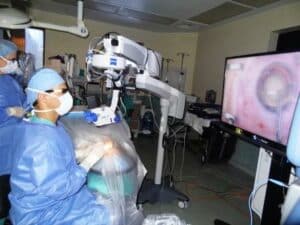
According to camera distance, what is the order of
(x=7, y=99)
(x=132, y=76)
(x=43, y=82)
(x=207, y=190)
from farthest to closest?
(x=207, y=190), (x=7, y=99), (x=132, y=76), (x=43, y=82)

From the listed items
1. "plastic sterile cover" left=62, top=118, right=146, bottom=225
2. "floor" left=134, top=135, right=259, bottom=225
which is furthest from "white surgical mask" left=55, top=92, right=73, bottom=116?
"floor" left=134, top=135, right=259, bottom=225

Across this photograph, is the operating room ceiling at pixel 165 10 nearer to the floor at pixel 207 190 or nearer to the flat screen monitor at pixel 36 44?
the flat screen monitor at pixel 36 44

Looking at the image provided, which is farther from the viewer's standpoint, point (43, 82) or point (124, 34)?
point (124, 34)

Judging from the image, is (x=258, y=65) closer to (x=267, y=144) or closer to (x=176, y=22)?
(x=267, y=144)

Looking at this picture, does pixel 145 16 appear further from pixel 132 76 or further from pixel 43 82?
pixel 43 82

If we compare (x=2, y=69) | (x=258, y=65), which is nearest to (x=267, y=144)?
(x=258, y=65)

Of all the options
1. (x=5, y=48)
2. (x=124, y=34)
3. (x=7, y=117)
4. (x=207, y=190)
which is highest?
(x=124, y=34)

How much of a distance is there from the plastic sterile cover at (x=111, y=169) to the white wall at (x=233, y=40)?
9.83 ft

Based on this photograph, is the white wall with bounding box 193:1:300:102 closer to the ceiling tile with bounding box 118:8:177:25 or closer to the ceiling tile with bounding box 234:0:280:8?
the ceiling tile with bounding box 234:0:280:8

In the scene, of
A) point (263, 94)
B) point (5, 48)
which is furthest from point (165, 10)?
point (263, 94)

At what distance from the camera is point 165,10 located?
3.73 meters

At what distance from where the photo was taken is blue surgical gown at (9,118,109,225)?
42.1 inches

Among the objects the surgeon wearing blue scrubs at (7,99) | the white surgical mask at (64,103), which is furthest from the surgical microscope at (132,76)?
the surgeon wearing blue scrubs at (7,99)

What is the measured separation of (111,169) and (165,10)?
3.15m
